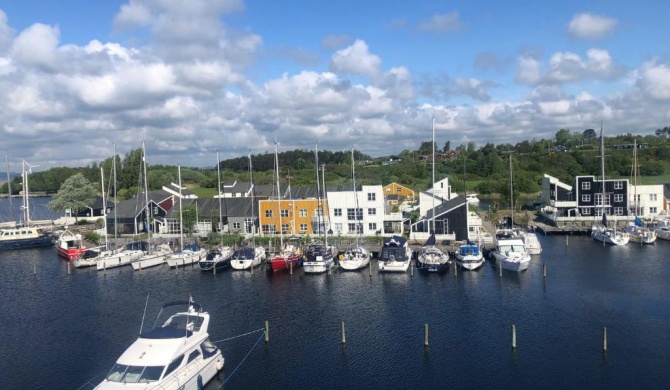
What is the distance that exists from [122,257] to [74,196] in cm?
3287

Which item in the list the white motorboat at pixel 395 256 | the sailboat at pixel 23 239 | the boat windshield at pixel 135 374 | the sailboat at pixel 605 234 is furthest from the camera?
the sailboat at pixel 23 239

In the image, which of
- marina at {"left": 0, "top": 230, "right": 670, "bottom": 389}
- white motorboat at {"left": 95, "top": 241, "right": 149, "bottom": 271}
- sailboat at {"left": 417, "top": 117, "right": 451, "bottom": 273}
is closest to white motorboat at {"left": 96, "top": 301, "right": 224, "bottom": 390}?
marina at {"left": 0, "top": 230, "right": 670, "bottom": 389}

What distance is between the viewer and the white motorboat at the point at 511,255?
139 ft

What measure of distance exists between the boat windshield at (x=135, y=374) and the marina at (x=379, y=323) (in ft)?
13.0

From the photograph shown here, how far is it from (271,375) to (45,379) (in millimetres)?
10646

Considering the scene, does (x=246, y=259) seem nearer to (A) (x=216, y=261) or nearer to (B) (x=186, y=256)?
Result: (A) (x=216, y=261)

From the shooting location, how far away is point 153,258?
163ft

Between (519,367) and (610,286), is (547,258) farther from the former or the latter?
(519,367)

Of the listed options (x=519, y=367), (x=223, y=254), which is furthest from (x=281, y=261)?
(x=519, y=367)

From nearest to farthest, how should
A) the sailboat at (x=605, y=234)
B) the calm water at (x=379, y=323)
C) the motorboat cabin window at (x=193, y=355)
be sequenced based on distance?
the motorboat cabin window at (x=193, y=355) → the calm water at (x=379, y=323) → the sailboat at (x=605, y=234)

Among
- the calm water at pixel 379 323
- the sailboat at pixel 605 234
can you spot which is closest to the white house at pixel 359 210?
the calm water at pixel 379 323

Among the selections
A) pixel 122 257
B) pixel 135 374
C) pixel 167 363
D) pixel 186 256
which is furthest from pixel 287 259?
pixel 135 374

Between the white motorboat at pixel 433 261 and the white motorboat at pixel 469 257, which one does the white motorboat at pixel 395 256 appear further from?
the white motorboat at pixel 469 257

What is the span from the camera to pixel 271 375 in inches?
981
